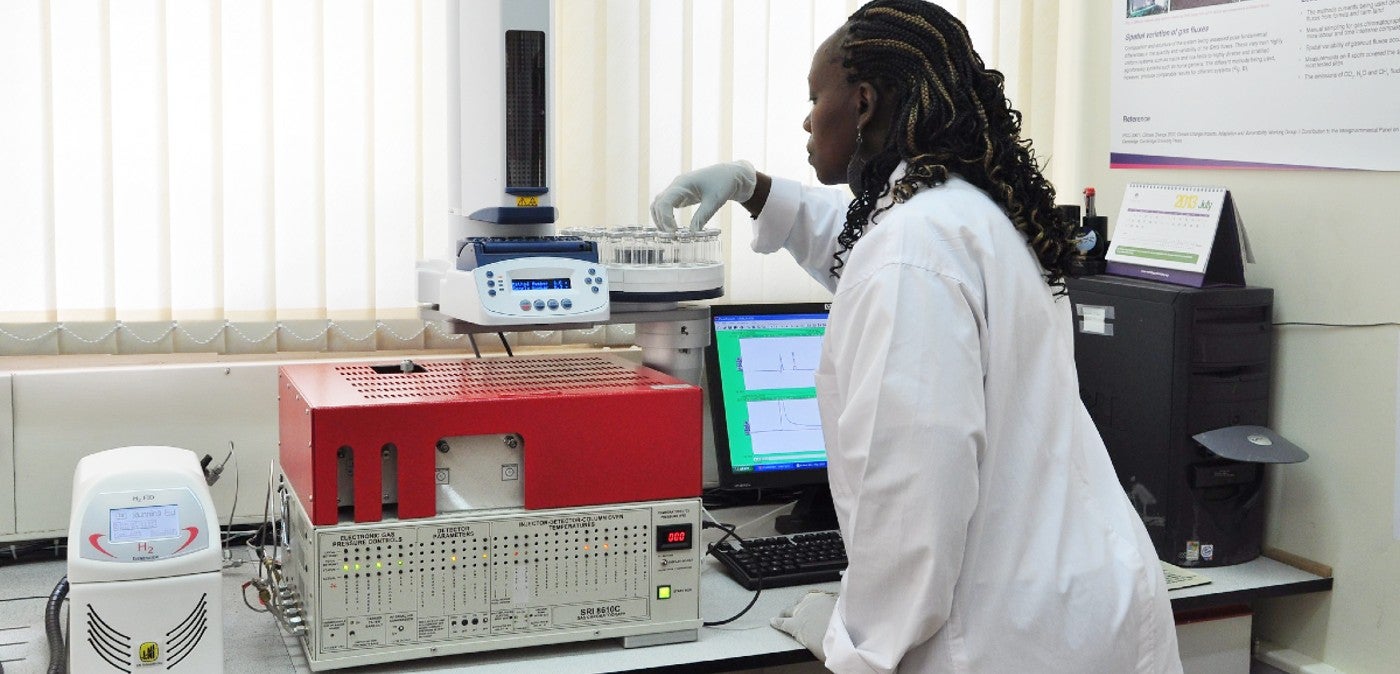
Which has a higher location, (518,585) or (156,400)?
(156,400)

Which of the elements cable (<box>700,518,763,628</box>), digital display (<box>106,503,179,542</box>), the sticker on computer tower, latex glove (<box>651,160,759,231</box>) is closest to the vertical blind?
latex glove (<box>651,160,759,231</box>)

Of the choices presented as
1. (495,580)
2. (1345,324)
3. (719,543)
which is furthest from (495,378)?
(1345,324)

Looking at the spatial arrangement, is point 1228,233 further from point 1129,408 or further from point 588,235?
point 588,235

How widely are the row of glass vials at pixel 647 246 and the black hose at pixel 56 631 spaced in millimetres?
778

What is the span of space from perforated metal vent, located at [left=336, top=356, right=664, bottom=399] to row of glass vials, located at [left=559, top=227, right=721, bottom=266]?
0.48 ft

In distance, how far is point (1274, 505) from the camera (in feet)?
6.68

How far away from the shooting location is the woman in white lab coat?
45.8 inches

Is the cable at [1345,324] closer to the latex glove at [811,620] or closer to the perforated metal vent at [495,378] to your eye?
the latex glove at [811,620]

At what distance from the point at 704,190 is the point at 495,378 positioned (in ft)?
1.36

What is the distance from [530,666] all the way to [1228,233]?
1228 millimetres

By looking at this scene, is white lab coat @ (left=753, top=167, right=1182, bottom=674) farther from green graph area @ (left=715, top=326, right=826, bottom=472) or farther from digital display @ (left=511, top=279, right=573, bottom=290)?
green graph area @ (left=715, top=326, right=826, bottom=472)

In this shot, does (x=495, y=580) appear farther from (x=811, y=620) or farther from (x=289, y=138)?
(x=289, y=138)

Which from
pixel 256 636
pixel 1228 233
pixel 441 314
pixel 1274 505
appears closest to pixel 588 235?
pixel 441 314

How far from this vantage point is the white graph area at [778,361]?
2.15 meters
